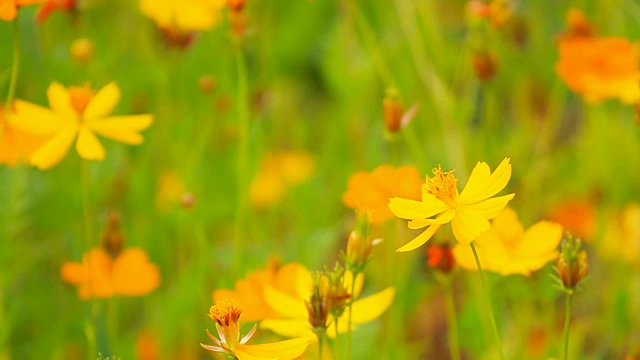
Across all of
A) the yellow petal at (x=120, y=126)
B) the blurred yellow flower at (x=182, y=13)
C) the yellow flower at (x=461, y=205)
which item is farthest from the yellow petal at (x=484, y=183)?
the blurred yellow flower at (x=182, y=13)

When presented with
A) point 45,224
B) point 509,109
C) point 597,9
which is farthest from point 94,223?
point 509,109

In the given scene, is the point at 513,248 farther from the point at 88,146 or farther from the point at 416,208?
the point at 88,146

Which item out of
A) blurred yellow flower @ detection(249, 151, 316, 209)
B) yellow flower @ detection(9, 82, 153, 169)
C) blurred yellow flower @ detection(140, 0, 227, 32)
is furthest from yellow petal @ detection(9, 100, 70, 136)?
blurred yellow flower @ detection(249, 151, 316, 209)

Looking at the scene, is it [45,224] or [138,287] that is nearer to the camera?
[138,287]

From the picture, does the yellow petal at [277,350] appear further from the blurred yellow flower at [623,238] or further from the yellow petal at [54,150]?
the blurred yellow flower at [623,238]

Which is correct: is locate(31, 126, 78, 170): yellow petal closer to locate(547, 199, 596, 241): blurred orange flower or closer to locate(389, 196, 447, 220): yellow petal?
locate(389, 196, 447, 220): yellow petal

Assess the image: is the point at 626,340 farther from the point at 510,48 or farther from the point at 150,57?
the point at 150,57

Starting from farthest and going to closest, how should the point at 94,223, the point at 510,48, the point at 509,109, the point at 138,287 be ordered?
the point at 509,109, the point at 510,48, the point at 94,223, the point at 138,287
